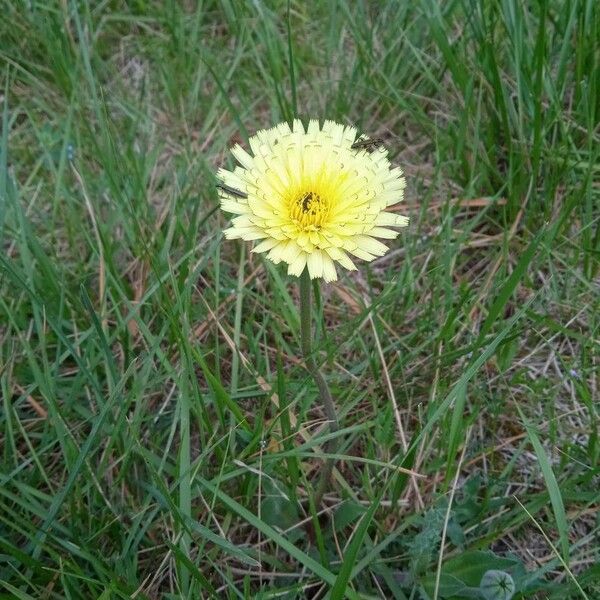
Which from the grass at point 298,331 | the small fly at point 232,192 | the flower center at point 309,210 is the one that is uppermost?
the small fly at point 232,192

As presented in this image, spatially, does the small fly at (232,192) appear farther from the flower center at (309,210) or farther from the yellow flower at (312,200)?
the flower center at (309,210)

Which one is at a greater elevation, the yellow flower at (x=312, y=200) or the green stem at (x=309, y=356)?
the yellow flower at (x=312, y=200)

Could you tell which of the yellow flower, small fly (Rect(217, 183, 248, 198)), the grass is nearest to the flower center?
the yellow flower

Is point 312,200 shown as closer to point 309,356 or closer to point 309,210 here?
point 309,210

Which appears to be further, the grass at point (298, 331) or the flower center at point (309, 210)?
the grass at point (298, 331)

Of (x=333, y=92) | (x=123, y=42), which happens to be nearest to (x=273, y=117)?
(x=333, y=92)

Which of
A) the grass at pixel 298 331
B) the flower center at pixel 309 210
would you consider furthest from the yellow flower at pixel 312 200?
the grass at pixel 298 331

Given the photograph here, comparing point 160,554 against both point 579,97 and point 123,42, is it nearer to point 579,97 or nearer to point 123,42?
point 579,97

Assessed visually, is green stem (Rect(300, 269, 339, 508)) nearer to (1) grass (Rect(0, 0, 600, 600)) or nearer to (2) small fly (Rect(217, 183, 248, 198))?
(1) grass (Rect(0, 0, 600, 600))
